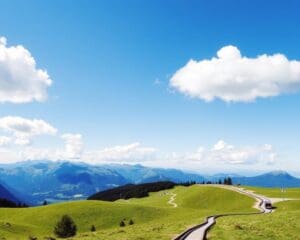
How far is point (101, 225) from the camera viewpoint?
104 metres

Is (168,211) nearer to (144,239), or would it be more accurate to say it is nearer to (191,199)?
(191,199)

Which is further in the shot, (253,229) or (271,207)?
(271,207)

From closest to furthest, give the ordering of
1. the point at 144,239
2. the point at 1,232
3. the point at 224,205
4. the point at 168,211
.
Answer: the point at 144,239, the point at 1,232, the point at 168,211, the point at 224,205

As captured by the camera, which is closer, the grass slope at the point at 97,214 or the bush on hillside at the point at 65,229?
the bush on hillside at the point at 65,229

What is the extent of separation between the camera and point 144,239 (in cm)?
3950

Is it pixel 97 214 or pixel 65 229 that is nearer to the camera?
pixel 65 229

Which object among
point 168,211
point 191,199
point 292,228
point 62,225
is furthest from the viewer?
point 191,199

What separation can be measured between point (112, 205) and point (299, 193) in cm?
6580

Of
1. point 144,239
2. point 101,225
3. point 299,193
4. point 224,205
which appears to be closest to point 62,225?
point 101,225

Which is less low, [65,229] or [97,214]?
[97,214]

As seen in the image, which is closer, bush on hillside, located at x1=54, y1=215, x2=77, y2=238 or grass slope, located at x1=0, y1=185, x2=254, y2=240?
bush on hillside, located at x1=54, y1=215, x2=77, y2=238

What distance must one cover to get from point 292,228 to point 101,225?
221 feet

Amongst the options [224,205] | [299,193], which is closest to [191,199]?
[224,205]

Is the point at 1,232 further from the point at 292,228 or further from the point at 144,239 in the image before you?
the point at 292,228
